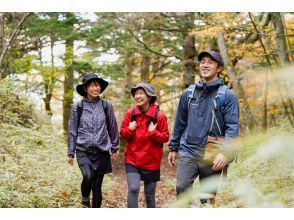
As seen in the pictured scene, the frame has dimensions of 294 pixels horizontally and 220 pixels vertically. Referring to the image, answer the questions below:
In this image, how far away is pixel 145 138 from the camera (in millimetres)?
5023

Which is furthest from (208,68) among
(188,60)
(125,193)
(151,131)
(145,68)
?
(145,68)

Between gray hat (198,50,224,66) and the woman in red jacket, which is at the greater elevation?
gray hat (198,50,224,66)

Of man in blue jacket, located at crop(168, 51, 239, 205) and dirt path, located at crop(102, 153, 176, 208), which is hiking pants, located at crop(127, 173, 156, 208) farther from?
dirt path, located at crop(102, 153, 176, 208)

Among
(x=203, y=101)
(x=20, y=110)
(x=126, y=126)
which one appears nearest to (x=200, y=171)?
(x=203, y=101)

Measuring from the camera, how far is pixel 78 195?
667 cm

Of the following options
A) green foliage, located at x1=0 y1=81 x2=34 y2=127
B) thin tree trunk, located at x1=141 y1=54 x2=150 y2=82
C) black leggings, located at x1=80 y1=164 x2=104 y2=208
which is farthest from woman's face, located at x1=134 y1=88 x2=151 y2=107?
thin tree trunk, located at x1=141 y1=54 x2=150 y2=82

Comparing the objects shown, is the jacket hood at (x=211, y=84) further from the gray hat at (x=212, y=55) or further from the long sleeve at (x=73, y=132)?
the long sleeve at (x=73, y=132)

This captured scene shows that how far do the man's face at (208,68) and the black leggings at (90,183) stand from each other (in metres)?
2.06

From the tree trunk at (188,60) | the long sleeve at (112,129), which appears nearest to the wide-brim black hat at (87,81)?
the long sleeve at (112,129)

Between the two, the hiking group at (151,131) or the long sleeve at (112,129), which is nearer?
the hiking group at (151,131)

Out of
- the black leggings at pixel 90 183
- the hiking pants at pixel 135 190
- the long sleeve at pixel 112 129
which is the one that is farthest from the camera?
the long sleeve at pixel 112 129

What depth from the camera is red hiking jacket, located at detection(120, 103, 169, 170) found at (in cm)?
500

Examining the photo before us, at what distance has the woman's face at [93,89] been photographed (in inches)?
211

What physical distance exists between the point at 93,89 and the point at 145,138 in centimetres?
103
